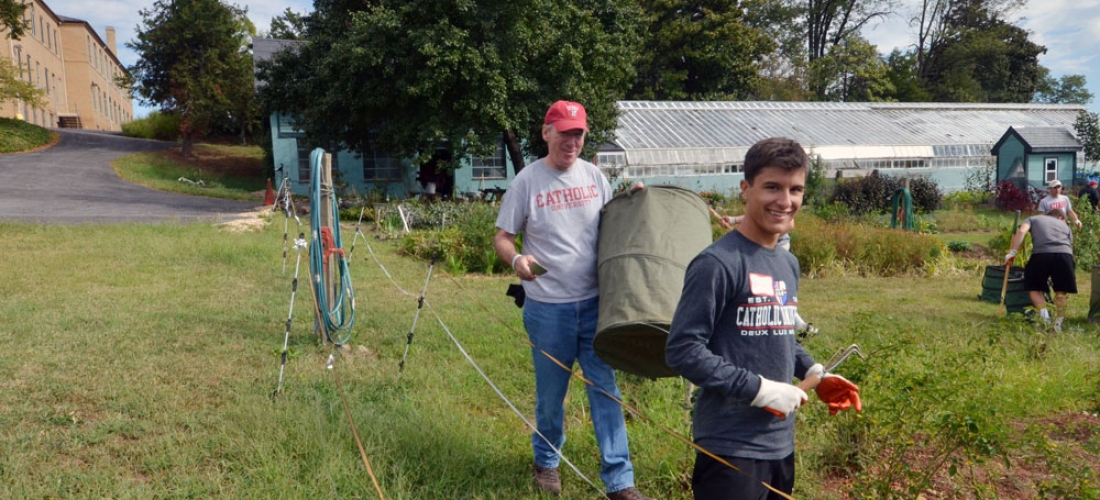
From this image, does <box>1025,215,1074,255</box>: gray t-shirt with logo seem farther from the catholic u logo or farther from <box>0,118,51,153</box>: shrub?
<box>0,118,51,153</box>: shrub

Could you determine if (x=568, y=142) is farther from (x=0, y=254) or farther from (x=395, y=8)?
(x=395, y=8)

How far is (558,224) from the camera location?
131 inches

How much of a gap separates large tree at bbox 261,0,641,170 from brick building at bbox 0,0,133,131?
28.9 m

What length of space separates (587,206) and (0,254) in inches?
436

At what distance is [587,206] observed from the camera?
11.0 ft

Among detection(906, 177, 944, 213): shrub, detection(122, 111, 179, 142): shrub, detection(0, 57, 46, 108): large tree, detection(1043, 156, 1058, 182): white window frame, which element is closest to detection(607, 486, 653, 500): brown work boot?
detection(906, 177, 944, 213): shrub

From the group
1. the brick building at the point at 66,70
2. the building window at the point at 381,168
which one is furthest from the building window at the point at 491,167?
the brick building at the point at 66,70

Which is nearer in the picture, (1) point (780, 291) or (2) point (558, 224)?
(1) point (780, 291)

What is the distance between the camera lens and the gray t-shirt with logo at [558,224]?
3307mm

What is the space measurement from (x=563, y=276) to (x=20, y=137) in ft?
128

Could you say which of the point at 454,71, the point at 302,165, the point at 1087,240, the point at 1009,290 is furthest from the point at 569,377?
the point at 302,165

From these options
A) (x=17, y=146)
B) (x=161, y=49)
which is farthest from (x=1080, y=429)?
(x=17, y=146)

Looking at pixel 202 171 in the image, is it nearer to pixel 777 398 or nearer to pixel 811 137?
pixel 811 137

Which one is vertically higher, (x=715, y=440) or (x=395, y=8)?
(x=395, y=8)
